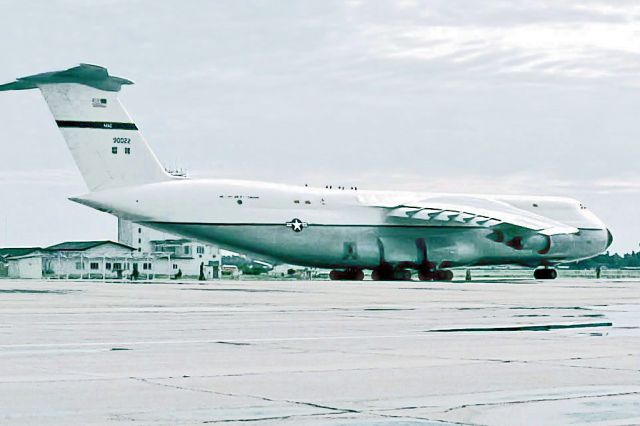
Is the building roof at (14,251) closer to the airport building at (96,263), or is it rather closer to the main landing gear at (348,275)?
the airport building at (96,263)

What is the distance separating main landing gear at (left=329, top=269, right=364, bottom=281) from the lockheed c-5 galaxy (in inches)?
2.5

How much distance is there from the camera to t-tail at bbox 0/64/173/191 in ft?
192

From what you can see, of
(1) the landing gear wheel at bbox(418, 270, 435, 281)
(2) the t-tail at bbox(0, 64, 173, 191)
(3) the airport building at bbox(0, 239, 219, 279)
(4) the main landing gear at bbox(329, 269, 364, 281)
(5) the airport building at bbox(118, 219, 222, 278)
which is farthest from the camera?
(5) the airport building at bbox(118, 219, 222, 278)

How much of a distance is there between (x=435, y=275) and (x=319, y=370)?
58.9m

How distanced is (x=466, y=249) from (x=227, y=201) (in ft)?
56.5

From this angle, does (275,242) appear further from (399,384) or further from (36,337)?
(399,384)

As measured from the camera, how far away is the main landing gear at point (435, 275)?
69562mm

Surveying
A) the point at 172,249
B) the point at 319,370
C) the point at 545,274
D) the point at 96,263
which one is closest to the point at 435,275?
the point at 545,274

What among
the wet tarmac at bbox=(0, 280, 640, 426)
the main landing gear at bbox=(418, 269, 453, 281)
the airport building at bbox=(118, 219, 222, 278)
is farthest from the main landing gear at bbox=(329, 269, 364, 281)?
the wet tarmac at bbox=(0, 280, 640, 426)

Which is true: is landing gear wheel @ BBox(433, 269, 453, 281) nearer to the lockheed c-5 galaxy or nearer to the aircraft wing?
the lockheed c-5 galaxy

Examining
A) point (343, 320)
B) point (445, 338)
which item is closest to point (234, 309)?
point (343, 320)

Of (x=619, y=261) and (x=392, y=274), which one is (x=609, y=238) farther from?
(x=619, y=261)

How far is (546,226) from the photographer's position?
6900cm

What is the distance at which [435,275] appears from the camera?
69.6m
